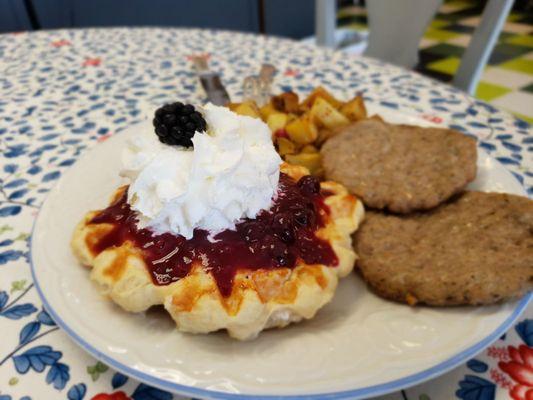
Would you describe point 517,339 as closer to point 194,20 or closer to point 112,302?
point 112,302

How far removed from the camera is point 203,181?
51.4 inches

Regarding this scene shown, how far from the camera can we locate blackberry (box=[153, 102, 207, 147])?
1377 millimetres

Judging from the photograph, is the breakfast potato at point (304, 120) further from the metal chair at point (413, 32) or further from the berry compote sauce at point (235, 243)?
the metal chair at point (413, 32)

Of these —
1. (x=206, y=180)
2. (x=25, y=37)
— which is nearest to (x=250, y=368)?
(x=206, y=180)

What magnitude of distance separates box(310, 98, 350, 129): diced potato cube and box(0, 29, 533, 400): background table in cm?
66

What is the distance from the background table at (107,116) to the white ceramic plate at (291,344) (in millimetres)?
115

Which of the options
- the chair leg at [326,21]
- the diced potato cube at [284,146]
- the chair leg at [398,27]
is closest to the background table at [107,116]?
the chair leg at [398,27]

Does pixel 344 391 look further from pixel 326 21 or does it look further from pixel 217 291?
pixel 326 21

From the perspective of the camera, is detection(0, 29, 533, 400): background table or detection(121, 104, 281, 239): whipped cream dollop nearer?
detection(0, 29, 533, 400): background table

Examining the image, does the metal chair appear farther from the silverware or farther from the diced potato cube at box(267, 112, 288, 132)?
the diced potato cube at box(267, 112, 288, 132)

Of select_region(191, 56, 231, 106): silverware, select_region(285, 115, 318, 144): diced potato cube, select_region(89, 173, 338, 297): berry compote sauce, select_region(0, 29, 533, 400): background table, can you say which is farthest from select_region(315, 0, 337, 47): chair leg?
select_region(89, 173, 338, 297): berry compote sauce

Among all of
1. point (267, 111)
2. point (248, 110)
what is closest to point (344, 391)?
point (248, 110)

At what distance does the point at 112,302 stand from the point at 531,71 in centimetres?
661

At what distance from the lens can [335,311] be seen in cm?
127
